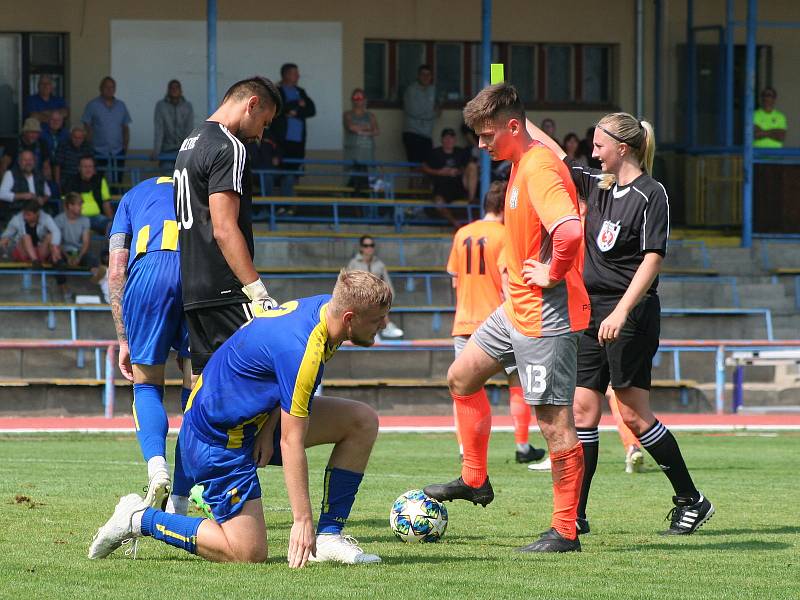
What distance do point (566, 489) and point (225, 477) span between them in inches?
64.7

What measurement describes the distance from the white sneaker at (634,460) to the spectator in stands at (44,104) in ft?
43.4

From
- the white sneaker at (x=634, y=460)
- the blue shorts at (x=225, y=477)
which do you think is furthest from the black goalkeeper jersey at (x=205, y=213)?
the white sneaker at (x=634, y=460)

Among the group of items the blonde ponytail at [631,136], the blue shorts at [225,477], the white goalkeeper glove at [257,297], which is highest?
the blonde ponytail at [631,136]

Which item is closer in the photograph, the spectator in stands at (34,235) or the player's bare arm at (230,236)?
the player's bare arm at (230,236)

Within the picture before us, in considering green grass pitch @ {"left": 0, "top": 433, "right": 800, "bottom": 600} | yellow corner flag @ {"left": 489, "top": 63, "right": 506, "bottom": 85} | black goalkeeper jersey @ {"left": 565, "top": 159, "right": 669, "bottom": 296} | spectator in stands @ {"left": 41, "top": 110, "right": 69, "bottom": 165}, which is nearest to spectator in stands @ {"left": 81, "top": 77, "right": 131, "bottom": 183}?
spectator in stands @ {"left": 41, "top": 110, "right": 69, "bottom": 165}

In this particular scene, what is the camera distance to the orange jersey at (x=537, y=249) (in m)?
6.84

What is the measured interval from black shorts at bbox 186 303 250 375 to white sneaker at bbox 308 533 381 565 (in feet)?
3.96

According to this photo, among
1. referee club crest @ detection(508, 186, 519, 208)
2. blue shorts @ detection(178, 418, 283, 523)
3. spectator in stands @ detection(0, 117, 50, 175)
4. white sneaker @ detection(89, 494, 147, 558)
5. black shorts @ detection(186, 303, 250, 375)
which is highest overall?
spectator in stands @ detection(0, 117, 50, 175)

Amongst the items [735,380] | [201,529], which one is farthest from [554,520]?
[735,380]

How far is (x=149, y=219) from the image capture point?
25.6 feet

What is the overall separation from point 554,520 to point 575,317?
965 millimetres

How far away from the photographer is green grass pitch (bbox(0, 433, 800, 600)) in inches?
233

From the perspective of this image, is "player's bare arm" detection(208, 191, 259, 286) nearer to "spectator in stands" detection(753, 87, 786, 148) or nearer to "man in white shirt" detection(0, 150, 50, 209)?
"man in white shirt" detection(0, 150, 50, 209)

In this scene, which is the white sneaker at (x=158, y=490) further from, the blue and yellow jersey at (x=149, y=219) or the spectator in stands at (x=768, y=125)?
the spectator in stands at (x=768, y=125)
